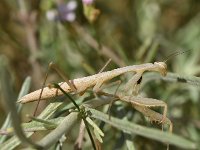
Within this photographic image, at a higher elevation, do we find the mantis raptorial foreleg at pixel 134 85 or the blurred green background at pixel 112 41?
the blurred green background at pixel 112 41

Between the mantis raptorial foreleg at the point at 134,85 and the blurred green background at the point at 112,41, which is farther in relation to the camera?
the blurred green background at the point at 112,41

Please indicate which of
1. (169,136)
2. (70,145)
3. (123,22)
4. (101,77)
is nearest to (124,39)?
(123,22)

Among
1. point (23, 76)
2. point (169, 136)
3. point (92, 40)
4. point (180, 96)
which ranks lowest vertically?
point (169, 136)

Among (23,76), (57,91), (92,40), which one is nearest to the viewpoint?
(57,91)

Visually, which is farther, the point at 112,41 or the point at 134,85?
the point at 112,41

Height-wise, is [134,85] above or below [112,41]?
below

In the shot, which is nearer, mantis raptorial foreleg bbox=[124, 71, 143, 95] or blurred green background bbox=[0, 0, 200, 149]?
mantis raptorial foreleg bbox=[124, 71, 143, 95]

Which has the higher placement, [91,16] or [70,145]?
[91,16]

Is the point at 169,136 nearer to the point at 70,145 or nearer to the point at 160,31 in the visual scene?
the point at 70,145
